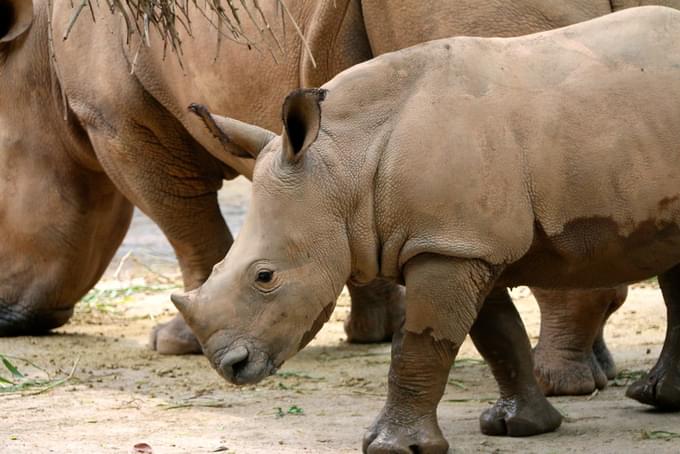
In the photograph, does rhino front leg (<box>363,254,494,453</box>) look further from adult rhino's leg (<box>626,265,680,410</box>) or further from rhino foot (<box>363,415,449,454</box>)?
adult rhino's leg (<box>626,265,680,410</box>)

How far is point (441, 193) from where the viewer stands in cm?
379

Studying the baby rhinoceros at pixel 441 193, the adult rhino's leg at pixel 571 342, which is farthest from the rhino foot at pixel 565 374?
the baby rhinoceros at pixel 441 193

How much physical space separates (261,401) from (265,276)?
1441 millimetres

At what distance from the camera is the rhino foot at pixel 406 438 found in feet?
12.8

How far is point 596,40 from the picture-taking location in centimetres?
407

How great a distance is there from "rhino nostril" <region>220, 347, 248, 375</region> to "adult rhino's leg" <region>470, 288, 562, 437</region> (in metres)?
0.80

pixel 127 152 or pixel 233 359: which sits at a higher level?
pixel 233 359

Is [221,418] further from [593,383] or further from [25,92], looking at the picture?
[25,92]

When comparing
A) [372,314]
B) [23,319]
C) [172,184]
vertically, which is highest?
[172,184]

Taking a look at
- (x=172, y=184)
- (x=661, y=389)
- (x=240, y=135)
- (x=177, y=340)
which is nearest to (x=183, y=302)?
(x=240, y=135)

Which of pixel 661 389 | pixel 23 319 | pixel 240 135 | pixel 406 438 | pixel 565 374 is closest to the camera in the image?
pixel 406 438

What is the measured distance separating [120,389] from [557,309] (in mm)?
1714

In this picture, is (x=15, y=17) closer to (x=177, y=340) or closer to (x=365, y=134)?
(x=177, y=340)

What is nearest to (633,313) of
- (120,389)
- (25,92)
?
(120,389)
